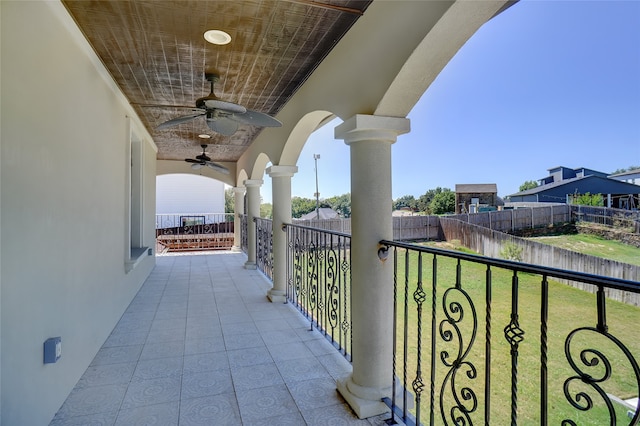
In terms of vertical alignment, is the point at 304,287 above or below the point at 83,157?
below

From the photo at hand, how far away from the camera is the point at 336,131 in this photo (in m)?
2.17

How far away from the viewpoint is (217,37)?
240 cm

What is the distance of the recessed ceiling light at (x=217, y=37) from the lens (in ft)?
7.66

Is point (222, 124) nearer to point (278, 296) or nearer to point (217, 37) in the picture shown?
point (217, 37)

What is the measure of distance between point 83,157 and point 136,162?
2.80 meters

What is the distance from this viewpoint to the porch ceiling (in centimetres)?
204

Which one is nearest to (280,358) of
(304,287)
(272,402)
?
(272,402)

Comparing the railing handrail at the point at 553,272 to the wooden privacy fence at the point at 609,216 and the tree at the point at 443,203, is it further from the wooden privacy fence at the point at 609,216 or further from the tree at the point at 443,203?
the tree at the point at 443,203

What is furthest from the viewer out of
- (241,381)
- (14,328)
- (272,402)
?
(241,381)

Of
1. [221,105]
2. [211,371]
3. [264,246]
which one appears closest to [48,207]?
[221,105]

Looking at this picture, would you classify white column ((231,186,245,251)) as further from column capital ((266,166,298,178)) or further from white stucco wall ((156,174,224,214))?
white stucco wall ((156,174,224,214))

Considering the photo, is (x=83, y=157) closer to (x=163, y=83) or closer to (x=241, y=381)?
(x=163, y=83)

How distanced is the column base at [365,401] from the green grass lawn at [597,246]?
518cm

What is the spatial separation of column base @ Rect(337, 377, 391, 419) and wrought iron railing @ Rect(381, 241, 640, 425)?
72 mm
